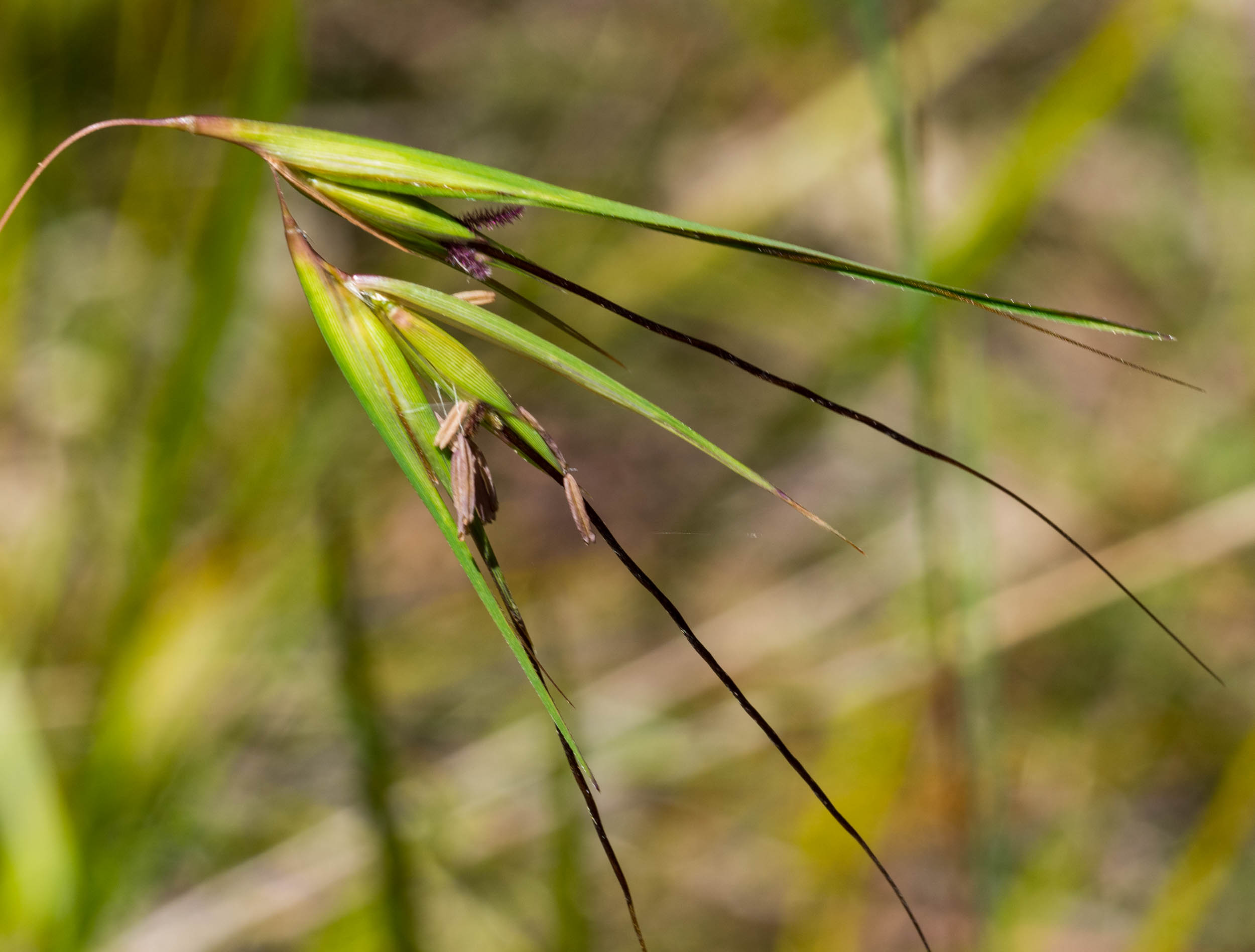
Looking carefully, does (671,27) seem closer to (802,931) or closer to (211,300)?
(211,300)

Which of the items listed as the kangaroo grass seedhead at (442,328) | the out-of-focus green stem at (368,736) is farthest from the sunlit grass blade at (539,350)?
the out-of-focus green stem at (368,736)

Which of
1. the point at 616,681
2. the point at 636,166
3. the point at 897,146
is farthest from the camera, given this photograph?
the point at 636,166

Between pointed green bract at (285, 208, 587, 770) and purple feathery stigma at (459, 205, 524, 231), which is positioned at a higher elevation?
purple feathery stigma at (459, 205, 524, 231)

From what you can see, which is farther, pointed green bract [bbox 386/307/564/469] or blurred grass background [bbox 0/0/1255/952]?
blurred grass background [bbox 0/0/1255/952]

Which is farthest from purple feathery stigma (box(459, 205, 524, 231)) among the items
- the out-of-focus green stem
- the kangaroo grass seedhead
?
the out-of-focus green stem

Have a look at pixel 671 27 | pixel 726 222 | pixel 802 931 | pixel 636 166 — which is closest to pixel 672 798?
pixel 802 931

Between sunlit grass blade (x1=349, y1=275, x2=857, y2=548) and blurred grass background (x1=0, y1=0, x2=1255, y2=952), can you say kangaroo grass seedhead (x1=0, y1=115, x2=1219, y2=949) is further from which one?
blurred grass background (x1=0, y1=0, x2=1255, y2=952)

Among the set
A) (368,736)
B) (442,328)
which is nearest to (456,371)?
(442,328)

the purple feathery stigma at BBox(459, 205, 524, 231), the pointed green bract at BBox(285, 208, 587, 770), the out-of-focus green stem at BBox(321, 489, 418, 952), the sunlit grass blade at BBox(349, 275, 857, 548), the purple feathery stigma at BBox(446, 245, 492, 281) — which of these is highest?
the purple feathery stigma at BBox(459, 205, 524, 231)
